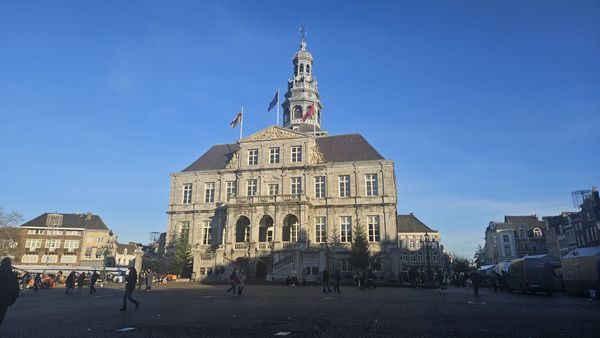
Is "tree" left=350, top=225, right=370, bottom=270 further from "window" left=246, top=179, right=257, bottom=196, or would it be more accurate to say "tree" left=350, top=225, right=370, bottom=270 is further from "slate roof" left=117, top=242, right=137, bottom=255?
"slate roof" left=117, top=242, right=137, bottom=255

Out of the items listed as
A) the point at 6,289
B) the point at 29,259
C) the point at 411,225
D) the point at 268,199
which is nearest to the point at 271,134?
the point at 268,199

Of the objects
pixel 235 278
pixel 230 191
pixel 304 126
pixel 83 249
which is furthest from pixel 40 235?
pixel 235 278

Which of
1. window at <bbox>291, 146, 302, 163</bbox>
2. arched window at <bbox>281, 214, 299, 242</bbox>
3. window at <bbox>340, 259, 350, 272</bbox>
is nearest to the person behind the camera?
window at <bbox>340, 259, 350, 272</bbox>

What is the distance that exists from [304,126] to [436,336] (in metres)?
57.2

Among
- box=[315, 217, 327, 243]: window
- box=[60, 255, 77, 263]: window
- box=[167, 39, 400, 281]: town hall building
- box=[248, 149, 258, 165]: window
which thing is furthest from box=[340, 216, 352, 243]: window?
box=[60, 255, 77, 263]: window

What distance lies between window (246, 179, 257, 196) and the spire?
52.3ft

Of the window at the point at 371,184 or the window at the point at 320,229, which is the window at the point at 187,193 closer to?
the window at the point at 320,229

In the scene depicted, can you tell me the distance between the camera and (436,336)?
331 inches

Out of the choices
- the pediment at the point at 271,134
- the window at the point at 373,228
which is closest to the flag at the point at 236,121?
the pediment at the point at 271,134

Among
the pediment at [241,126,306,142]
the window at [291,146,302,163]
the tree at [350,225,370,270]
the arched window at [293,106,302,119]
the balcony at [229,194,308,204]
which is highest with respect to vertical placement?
the arched window at [293,106,302,119]

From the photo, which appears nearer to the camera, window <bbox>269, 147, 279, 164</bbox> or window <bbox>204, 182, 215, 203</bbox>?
window <bbox>269, 147, 279, 164</bbox>

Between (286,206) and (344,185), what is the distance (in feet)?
26.8

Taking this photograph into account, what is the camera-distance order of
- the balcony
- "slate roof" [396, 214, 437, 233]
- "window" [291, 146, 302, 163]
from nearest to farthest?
the balcony → "window" [291, 146, 302, 163] → "slate roof" [396, 214, 437, 233]

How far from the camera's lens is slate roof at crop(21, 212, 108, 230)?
8675 cm
